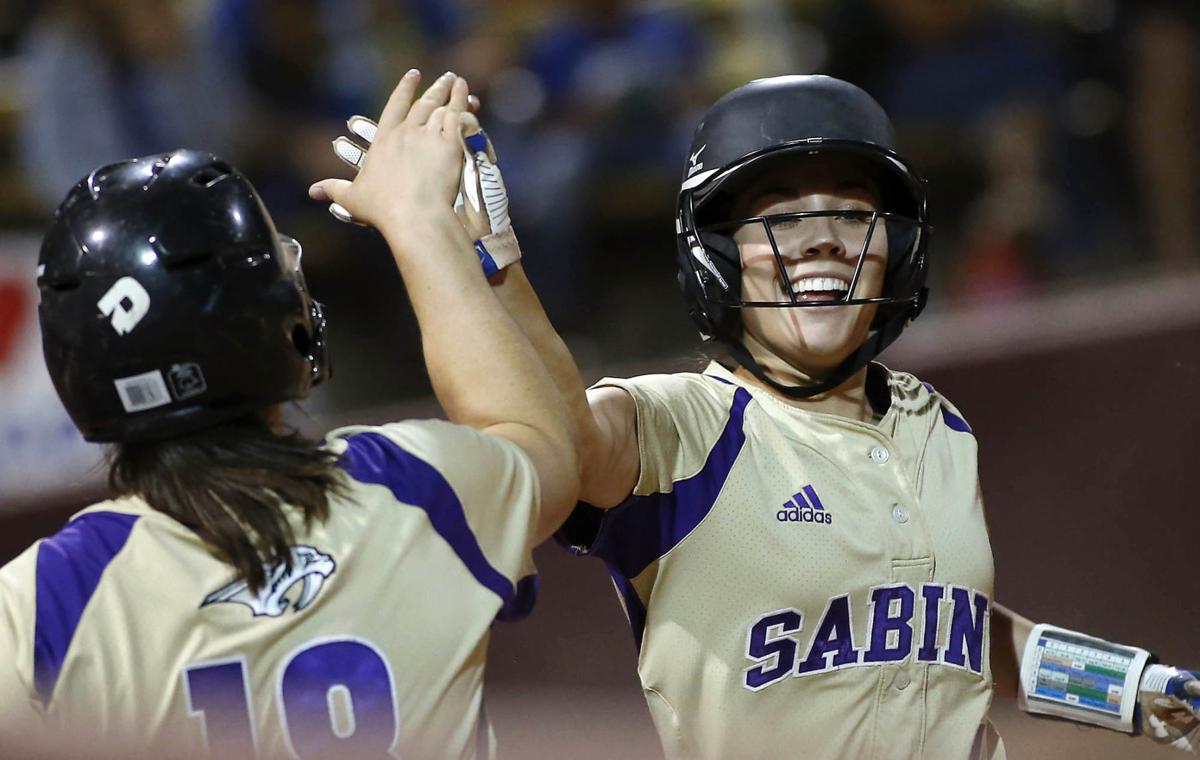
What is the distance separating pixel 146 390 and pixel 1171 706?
193 cm

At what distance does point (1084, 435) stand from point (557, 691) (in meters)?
1.88

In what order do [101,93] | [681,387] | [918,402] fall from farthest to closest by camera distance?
[101,93] < [918,402] < [681,387]

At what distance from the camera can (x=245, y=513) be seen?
181cm

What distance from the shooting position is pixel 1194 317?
4.88 meters

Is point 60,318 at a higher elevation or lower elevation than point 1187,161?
higher

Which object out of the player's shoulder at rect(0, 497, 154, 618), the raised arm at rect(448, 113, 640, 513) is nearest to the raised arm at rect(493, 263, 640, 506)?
the raised arm at rect(448, 113, 640, 513)

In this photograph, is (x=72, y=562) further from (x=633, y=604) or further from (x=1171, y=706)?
(x=1171, y=706)

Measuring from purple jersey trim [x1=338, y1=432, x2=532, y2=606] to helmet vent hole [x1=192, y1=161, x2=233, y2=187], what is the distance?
1.28ft

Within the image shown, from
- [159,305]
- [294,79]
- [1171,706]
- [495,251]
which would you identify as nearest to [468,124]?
[495,251]

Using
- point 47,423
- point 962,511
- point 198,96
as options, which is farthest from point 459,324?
point 198,96

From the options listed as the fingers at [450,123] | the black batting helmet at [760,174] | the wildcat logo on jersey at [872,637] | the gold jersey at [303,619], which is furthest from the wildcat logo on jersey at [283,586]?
the black batting helmet at [760,174]

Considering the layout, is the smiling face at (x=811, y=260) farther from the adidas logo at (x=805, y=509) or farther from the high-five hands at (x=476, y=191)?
the high-five hands at (x=476, y=191)

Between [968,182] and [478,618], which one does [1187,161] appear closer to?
[968,182]

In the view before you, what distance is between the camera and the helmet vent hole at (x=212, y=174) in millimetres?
1936
